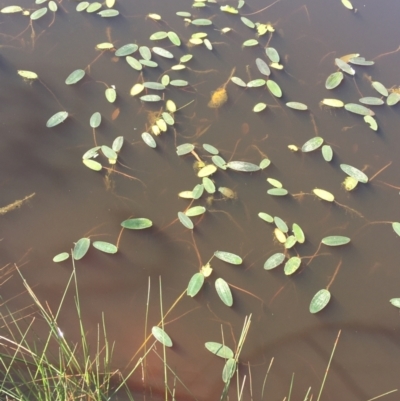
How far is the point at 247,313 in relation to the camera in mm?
1672

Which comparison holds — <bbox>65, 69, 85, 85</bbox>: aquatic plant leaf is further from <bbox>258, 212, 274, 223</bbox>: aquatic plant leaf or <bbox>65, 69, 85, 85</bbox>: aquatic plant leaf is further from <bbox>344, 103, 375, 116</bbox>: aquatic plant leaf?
<bbox>344, 103, 375, 116</bbox>: aquatic plant leaf

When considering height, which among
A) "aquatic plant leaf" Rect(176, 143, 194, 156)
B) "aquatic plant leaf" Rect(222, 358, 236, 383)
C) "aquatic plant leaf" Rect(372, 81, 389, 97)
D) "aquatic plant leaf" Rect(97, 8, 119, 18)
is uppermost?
"aquatic plant leaf" Rect(97, 8, 119, 18)

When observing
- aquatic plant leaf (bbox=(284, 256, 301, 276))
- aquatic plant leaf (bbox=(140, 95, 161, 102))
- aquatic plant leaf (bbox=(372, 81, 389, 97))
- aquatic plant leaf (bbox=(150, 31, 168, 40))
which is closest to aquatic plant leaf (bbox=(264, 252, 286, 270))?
aquatic plant leaf (bbox=(284, 256, 301, 276))

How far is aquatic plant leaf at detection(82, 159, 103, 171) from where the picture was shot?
1.92 metres

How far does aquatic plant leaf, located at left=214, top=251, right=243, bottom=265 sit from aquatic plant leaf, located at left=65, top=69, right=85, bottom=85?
1.19 m

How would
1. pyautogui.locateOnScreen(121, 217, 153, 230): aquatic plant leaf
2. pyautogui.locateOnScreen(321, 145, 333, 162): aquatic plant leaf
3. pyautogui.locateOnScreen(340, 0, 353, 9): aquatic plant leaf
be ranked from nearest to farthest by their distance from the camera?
pyautogui.locateOnScreen(121, 217, 153, 230): aquatic plant leaf, pyautogui.locateOnScreen(321, 145, 333, 162): aquatic plant leaf, pyautogui.locateOnScreen(340, 0, 353, 9): aquatic plant leaf

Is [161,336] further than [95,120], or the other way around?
[95,120]

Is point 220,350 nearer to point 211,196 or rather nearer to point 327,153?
point 211,196

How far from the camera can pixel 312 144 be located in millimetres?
2043

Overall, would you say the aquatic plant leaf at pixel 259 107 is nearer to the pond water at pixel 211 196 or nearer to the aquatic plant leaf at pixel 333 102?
the pond water at pixel 211 196

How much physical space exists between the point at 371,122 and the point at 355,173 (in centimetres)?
34

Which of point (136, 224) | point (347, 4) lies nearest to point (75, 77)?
point (136, 224)

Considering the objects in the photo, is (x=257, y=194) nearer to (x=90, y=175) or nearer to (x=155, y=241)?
(x=155, y=241)

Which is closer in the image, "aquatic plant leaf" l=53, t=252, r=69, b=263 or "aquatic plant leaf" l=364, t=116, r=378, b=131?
"aquatic plant leaf" l=53, t=252, r=69, b=263
